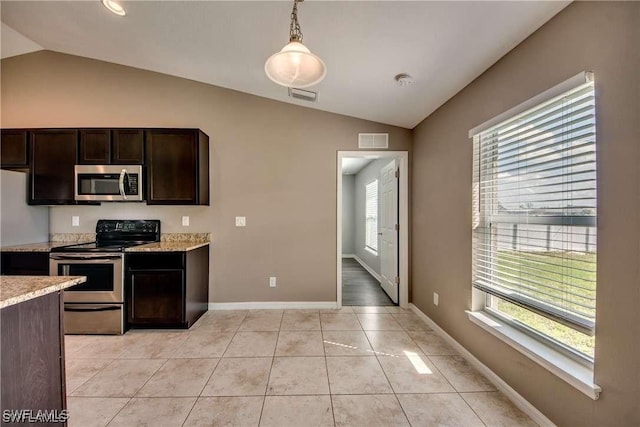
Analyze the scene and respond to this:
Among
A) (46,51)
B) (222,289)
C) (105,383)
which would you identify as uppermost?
(46,51)

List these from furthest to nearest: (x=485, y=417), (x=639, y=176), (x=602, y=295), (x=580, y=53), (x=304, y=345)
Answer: (x=304, y=345) < (x=485, y=417) < (x=580, y=53) < (x=602, y=295) < (x=639, y=176)

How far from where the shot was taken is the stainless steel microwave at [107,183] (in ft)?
9.89

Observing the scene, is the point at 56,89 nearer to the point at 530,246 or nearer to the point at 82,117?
the point at 82,117

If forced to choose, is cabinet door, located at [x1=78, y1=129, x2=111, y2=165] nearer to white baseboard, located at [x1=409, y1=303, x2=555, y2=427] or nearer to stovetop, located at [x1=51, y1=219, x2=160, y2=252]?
stovetop, located at [x1=51, y1=219, x2=160, y2=252]

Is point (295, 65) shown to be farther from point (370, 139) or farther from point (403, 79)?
point (370, 139)

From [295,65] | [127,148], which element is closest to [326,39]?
[295,65]

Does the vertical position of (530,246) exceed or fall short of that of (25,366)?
it exceeds it

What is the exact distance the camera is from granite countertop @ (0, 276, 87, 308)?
108 cm

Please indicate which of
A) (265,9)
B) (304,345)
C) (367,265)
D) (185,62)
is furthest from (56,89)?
(367,265)

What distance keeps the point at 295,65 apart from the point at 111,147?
2.82 m

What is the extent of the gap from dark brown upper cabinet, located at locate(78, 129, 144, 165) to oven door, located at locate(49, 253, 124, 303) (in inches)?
42.3

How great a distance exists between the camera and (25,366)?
1206 mm

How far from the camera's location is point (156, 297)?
112 inches

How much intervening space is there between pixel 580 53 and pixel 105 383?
3689mm
